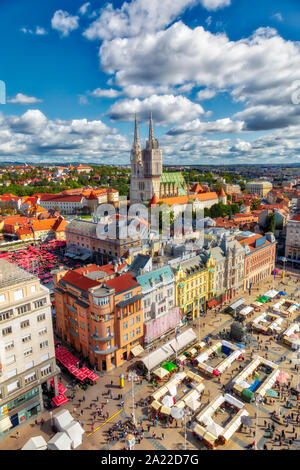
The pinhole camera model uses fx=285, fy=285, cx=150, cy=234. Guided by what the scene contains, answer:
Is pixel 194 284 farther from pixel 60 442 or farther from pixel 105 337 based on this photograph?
pixel 60 442

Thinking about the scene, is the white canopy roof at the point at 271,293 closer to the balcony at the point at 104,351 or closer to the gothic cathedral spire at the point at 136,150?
the balcony at the point at 104,351

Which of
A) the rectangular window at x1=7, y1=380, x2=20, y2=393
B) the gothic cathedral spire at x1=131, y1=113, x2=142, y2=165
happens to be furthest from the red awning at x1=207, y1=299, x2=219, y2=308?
the gothic cathedral spire at x1=131, y1=113, x2=142, y2=165

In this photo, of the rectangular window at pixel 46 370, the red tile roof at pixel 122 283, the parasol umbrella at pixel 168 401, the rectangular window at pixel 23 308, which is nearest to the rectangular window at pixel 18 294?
the rectangular window at pixel 23 308

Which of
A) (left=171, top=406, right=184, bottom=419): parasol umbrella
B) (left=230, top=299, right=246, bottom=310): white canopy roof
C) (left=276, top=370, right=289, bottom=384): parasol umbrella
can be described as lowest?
(left=171, top=406, right=184, bottom=419): parasol umbrella

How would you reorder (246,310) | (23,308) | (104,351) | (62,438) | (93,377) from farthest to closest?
1. (246,310)
2. (104,351)
3. (93,377)
4. (23,308)
5. (62,438)

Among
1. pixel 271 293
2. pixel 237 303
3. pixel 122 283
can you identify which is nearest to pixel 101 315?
pixel 122 283

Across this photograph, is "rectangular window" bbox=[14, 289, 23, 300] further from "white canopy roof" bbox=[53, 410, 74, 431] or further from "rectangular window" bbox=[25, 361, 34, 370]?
"white canopy roof" bbox=[53, 410, 74, 431]
